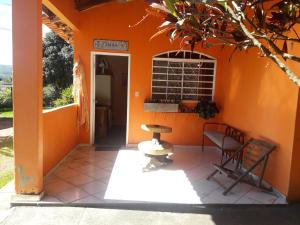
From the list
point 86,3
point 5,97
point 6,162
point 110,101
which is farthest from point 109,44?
point 5,97

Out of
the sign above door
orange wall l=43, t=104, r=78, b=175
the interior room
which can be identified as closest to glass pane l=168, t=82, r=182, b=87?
the sign above door

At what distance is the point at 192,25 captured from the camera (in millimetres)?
1866

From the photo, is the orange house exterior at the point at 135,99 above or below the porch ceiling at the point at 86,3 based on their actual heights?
below

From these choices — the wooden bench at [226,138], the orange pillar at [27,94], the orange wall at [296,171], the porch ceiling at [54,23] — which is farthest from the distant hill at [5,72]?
the orange wall at [296,171]

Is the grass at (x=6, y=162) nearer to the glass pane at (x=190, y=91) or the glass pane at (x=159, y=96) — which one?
the glass pane at (x=159, y=96)

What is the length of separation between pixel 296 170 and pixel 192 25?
2.75 meters

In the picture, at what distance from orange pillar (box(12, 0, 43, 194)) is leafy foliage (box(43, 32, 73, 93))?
9827 mm

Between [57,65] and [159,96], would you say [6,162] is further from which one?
[57,65]

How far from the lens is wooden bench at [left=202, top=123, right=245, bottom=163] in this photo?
15.1 ft

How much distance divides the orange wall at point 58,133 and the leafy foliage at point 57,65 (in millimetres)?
7640

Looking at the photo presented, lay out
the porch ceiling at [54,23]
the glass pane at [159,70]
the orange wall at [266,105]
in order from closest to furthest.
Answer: the orange wall at [266,105], the porch ceiling at [54,23], the glass pane at [159,70]

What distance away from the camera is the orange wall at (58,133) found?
4.19 m

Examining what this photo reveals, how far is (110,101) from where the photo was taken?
8.42m

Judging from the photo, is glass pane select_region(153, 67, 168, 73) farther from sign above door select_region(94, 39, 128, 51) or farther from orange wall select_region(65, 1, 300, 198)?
sign above door select_region(94, 39, 128, 51)
